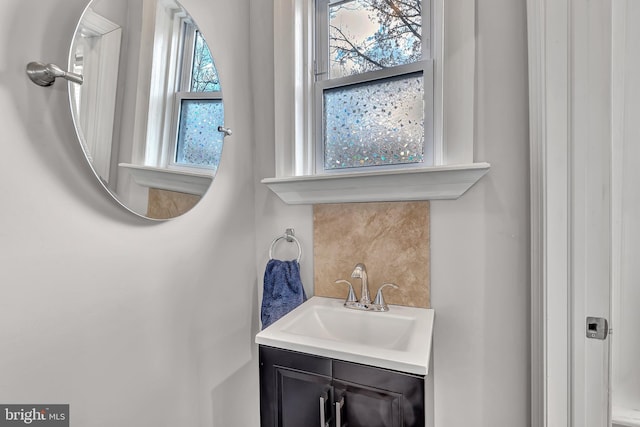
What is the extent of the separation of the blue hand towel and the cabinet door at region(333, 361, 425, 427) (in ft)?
1.47

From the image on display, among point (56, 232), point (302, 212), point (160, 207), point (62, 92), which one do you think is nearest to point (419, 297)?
point (302, 212)

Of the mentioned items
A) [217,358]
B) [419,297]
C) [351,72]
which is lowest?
[217,358]

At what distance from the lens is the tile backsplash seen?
3.43 feet

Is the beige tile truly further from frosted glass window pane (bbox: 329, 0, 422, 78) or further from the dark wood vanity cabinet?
frosted glass window pane (bbox: 329, 0, 422, 78)

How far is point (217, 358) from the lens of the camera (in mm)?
1075

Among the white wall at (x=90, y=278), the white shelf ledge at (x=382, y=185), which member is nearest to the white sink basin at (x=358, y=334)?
the white wall at (x=90, y=278)

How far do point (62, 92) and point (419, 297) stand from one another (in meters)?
1.20

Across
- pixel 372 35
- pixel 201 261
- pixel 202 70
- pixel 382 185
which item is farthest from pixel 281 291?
pixel 372 35

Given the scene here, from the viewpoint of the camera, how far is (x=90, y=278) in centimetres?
66

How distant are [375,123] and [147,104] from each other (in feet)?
2.73

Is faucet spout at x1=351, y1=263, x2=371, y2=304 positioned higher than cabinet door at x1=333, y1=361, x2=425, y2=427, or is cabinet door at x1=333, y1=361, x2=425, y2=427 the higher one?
faucet spout at x1=351, y1=263, x2=371, y2=304

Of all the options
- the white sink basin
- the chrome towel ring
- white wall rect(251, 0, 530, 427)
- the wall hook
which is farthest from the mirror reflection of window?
white wall rect(251, 0, 530, 427)

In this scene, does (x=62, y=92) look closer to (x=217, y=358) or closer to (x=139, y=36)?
(x=139, y=36)

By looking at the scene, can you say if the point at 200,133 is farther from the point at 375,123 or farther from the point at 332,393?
the point at 332,393
